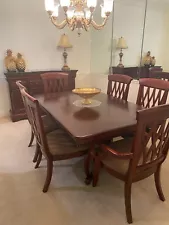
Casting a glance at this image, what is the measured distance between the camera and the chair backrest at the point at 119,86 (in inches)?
101

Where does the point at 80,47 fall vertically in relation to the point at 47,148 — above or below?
above

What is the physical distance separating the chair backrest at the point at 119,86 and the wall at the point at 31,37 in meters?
1.83

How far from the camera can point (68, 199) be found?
1.79 metres

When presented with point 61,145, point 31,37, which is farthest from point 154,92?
point 31,37

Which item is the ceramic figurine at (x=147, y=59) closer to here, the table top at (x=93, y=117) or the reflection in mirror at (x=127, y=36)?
the reflection in mirror at (x=127, y=36)

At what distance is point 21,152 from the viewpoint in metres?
2.59

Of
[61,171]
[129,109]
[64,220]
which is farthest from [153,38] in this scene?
[64,220]

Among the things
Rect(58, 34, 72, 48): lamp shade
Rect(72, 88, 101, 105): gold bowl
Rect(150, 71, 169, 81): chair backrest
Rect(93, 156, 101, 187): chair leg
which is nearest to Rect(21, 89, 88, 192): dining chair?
Rect(93, 156, 101, 187): chair leg

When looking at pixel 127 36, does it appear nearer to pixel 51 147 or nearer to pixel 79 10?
pixel 79 10

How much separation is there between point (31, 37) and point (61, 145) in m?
2.76

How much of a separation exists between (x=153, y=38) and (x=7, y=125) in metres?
3.31

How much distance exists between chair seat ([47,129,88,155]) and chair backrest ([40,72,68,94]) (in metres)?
1.14

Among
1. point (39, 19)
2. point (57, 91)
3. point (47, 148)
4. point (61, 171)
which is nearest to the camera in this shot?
point (47, 148)

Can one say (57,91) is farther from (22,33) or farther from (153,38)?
(153,38)
